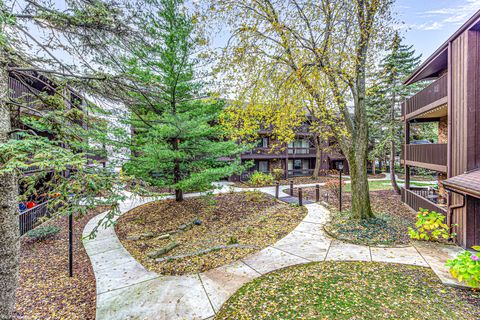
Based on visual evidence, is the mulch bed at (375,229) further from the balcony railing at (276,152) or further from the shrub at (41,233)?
the balcony railing at (276,152)

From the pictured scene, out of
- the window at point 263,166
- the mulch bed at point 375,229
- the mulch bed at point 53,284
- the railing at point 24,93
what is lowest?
the mulch bed at point 53,284

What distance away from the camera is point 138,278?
495 centimetres

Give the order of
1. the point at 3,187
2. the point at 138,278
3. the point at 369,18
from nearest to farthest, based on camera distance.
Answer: the point at 3,187
the point at 138,278
the point at 369,18

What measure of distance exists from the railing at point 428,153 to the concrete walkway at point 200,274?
380cm

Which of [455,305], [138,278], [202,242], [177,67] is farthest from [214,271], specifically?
[177,67]

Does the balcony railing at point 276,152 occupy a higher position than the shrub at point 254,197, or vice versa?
the balcony railing at point 276,152

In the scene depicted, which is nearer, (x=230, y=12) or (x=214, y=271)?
(x=214, y=271)

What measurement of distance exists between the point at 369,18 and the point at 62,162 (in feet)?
29.6

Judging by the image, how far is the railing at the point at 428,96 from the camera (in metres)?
7.64

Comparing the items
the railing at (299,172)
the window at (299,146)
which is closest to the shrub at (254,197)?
the railing at (299,172)

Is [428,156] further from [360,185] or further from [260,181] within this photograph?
[260,181]

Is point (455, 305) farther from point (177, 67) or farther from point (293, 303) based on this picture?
point (177, 67)

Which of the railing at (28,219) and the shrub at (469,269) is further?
the railing at (28,219)

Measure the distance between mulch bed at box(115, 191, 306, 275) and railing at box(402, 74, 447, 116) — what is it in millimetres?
6958
